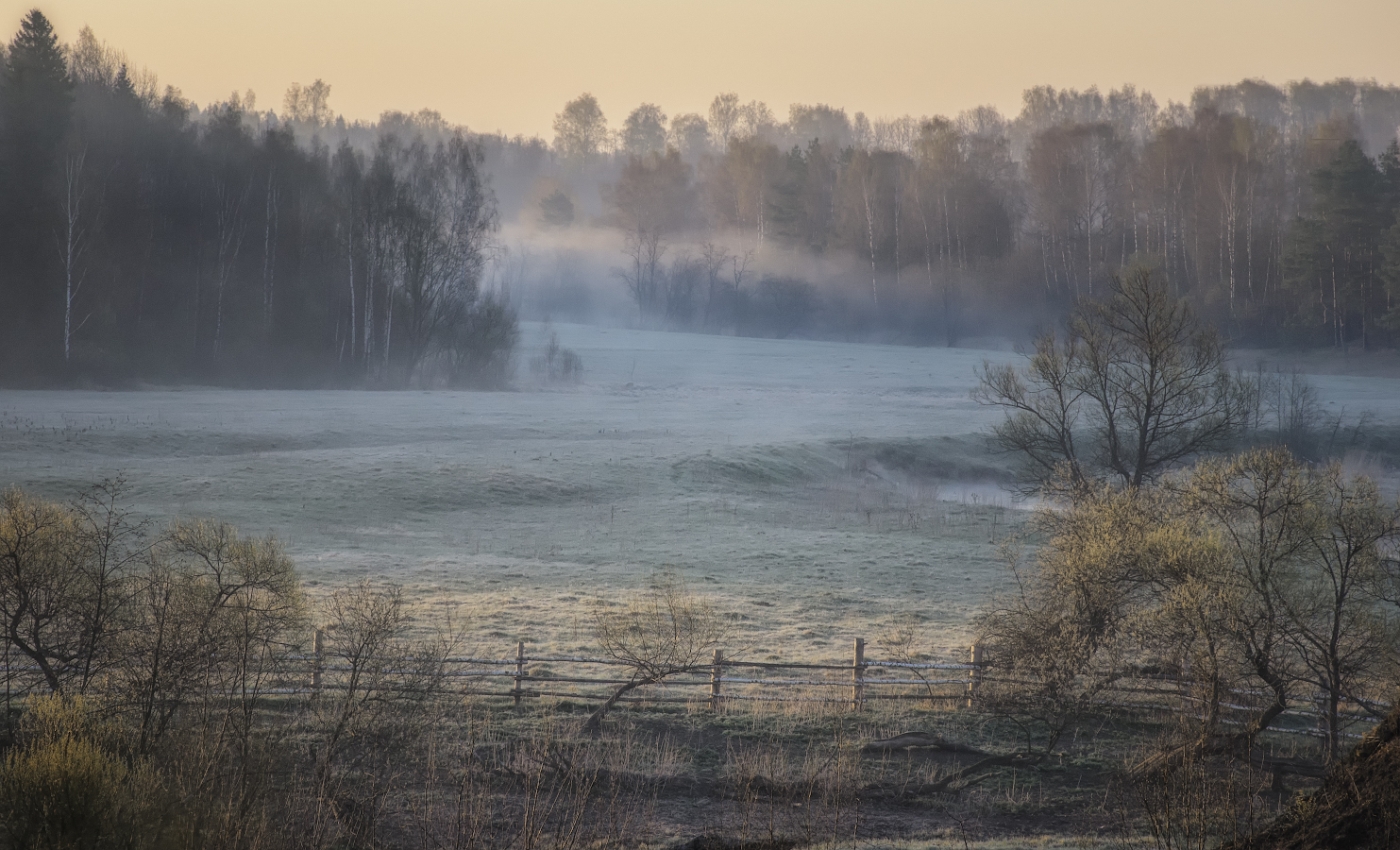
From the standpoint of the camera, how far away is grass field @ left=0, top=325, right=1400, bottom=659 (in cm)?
2422

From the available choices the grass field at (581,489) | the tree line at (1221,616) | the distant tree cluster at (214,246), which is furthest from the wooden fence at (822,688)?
the distant tree cluster at (214,246)

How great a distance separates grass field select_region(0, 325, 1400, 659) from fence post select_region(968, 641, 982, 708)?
3.21 metres

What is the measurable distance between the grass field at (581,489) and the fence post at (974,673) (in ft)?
10.5

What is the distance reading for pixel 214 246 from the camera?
6059 cm

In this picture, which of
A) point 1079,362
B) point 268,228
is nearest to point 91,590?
point 1079,362

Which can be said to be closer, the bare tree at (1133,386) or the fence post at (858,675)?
the fence post at (858,675)

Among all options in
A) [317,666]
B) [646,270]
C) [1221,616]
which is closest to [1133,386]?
[1221,616]

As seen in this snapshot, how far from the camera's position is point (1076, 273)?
82.7 metres

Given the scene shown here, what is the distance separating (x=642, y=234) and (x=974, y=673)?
86.8 m

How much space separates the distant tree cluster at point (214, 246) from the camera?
52.7 metres

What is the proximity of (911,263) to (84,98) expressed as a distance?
62849mm

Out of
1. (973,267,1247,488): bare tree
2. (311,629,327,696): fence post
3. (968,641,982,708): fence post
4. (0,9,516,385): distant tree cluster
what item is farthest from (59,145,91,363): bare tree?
(968,641,982,708): fence post

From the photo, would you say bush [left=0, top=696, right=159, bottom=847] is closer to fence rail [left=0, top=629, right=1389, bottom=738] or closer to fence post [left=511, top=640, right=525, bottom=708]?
fence rail [left=0, top=629, right=1389, bottom=738]

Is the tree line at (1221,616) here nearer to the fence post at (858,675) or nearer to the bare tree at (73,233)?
the fence post at (858,675)
